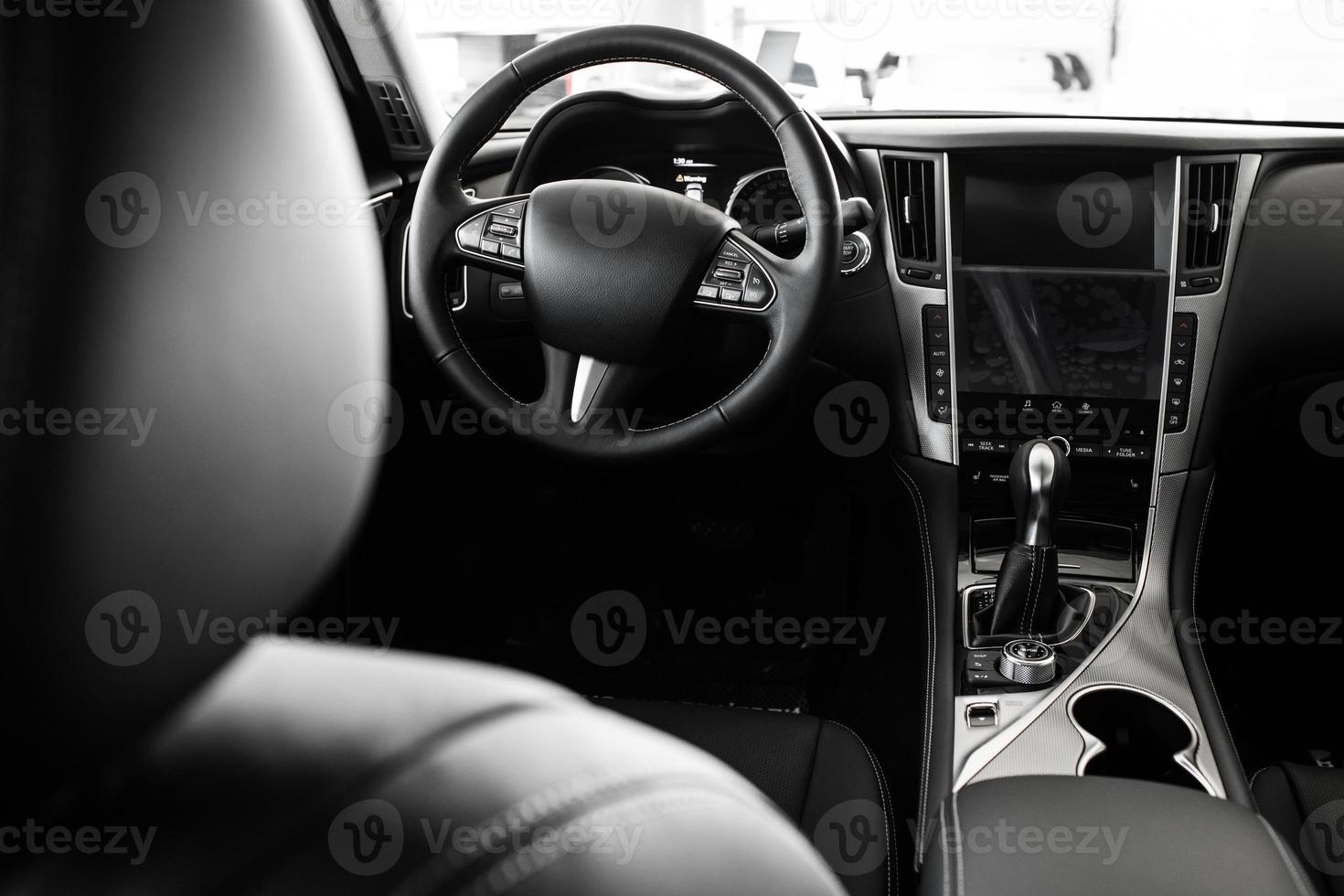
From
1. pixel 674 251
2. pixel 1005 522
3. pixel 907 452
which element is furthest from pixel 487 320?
pixel 1005 522

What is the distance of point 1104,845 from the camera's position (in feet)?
2.54

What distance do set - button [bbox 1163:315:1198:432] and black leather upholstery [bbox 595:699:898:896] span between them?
74cm

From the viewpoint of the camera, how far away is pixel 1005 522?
166 centimetres

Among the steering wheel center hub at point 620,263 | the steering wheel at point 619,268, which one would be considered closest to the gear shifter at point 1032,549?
the steering wheel at point 619,268

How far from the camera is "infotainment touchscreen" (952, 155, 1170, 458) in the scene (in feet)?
5.26

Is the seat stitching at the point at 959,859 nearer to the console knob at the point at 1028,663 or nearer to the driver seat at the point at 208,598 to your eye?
the driver seat at the point at 208,598

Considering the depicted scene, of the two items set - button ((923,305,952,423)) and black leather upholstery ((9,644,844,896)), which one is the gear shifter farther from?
black leather upholstery ((9,644,844,896))

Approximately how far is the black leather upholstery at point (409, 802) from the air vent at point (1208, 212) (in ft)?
4.54

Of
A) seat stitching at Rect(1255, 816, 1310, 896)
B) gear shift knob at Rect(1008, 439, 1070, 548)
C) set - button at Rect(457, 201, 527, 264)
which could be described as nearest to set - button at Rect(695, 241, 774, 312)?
set - button at Rect(457, 201, 527, 264)

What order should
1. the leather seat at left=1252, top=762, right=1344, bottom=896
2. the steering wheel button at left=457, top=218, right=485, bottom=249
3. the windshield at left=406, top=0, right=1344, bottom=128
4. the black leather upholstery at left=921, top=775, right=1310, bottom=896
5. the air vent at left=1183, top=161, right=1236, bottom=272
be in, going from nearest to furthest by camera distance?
the black leather upholstery at left=921, top=775, right=1310, bottom=896 < the leather seat at left=1252, top=762, right=1344, bottom=896 < the steering wheel button at left=457, top=218, right=485, bottom=249 < the air vent at left=1183, top=161, right=1236, bottom=272 < the windshield at left=406, top=0, right=1344, bottom=128

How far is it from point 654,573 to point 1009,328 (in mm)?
803

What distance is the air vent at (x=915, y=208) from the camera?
5.34 ft

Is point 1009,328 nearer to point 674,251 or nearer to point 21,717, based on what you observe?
point 674,251

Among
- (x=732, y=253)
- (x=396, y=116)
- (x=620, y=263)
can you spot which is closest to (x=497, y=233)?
(x=620, y=263)
